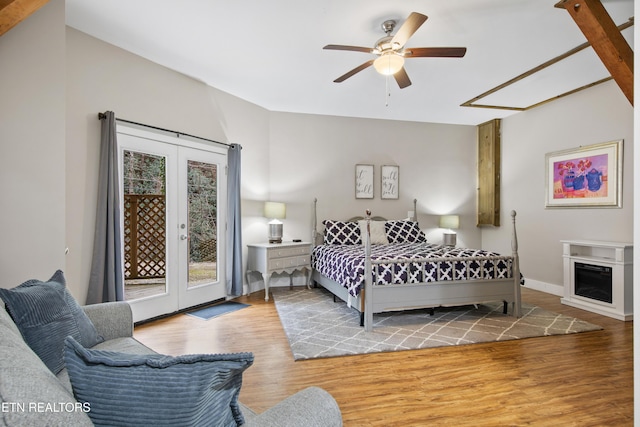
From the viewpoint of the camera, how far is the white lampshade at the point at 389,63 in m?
2.73

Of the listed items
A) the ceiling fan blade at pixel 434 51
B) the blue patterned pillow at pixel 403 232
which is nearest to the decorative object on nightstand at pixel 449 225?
the blue patterned pillow at pixel 403 232

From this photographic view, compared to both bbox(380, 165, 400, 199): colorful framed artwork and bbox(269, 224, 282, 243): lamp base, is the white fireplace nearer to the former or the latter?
bbox(380, 165, 400, 199): colorful framed artwork

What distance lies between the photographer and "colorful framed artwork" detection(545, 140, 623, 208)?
13.3 ft

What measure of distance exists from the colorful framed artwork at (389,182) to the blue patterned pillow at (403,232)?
59 cm

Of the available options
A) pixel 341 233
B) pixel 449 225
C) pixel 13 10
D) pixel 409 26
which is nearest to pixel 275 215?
pixel 341 233

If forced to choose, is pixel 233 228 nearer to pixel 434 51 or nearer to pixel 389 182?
pixel 389 182

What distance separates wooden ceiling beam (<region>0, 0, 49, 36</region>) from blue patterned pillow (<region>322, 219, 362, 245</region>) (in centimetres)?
395

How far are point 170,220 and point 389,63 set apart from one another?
2.81m

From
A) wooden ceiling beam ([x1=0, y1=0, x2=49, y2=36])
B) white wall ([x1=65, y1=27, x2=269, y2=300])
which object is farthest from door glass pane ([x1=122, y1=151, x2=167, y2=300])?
wooden ceiling beam ([x1=0, y1=0, x2=49, y2=36])

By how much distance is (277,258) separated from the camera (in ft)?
15.2

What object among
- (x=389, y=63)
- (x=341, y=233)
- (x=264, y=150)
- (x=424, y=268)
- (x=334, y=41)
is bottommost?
(x=424, y=268)

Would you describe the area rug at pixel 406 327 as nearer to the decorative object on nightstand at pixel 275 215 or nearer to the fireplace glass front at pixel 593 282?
the fireplace glass front at pixel 593 282

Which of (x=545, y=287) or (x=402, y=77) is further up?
(x=402, y=77)

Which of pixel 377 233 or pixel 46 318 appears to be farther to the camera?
pixel 377 233
